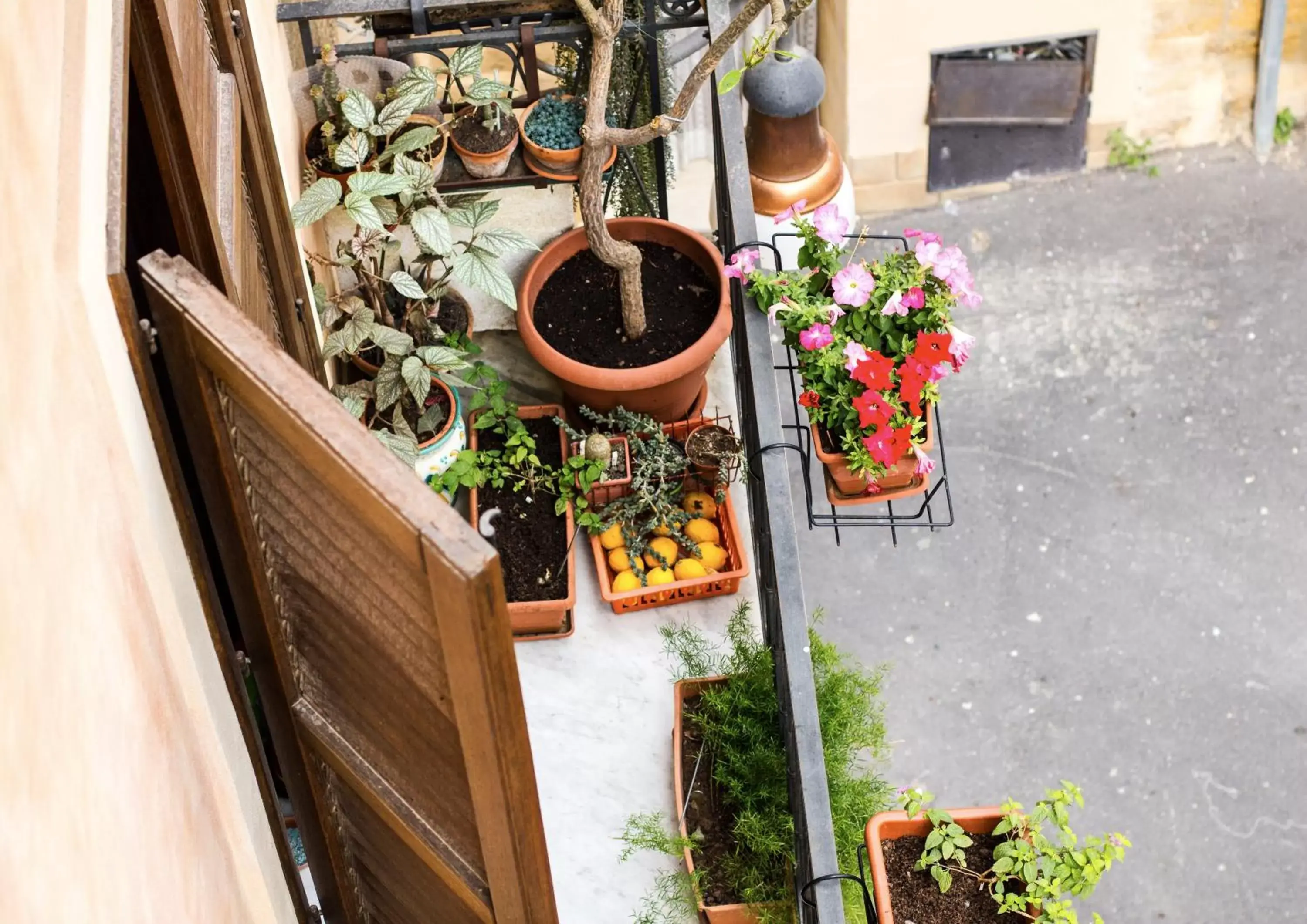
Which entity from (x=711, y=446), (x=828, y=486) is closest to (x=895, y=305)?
(x=828, y=486)

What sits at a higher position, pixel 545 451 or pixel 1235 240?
pixel 545 451

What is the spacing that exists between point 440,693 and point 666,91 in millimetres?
2568

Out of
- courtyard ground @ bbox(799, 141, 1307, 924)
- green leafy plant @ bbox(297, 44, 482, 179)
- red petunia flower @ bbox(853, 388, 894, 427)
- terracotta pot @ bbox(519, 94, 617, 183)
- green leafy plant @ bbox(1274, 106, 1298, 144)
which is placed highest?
green leafy plant @ bbox(297, 44, 482, 179)

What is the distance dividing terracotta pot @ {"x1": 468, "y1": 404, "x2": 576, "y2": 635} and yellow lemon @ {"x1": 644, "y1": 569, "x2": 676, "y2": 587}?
18 centimetres

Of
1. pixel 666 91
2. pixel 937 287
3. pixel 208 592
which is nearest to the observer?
pixel 208 592

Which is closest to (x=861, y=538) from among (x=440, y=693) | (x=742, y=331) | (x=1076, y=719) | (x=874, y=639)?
(x=874, y=639)

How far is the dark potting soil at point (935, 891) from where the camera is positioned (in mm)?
2855

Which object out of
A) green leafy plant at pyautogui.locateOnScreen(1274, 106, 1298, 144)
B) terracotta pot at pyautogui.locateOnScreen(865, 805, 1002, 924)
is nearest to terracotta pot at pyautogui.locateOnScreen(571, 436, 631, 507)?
terracotta pot at pyautogui.locateOnScreen(865, 805, 1002, 924)

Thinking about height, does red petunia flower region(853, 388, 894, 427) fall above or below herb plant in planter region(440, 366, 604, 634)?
above

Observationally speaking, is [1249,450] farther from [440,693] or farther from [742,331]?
[440,693]

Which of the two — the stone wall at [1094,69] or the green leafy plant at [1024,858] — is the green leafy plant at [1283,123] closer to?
the stone wall at [1094,69]

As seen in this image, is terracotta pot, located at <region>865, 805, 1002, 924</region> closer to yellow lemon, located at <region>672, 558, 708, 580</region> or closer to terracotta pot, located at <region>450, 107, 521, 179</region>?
yellow lemon, located at <region>672, 558, 708, 580</region>

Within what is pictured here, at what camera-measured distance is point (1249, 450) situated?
Result: 5.52 m

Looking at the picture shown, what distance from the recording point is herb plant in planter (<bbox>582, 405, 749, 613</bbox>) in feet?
11.3
